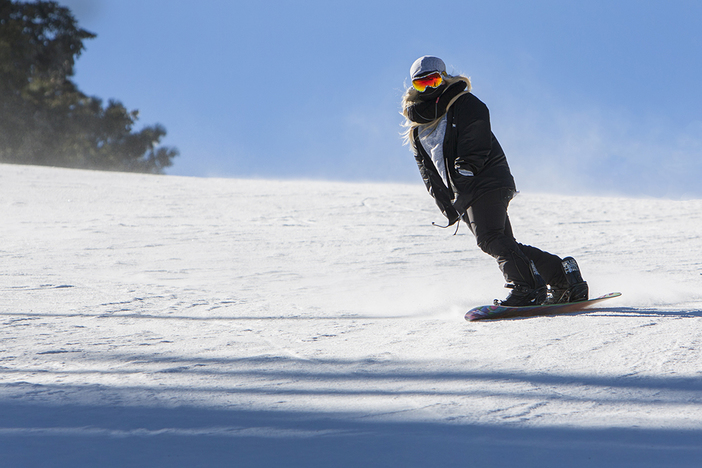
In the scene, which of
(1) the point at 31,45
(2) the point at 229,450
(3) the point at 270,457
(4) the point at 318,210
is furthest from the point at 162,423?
(1) the point at 31,45

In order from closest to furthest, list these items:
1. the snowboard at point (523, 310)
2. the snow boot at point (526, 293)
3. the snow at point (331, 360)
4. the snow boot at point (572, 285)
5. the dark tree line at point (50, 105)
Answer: the snow at point (331, 360)
the snowboard at point (523, 310)
the snow boot at point (526, 293)
the snow boot at point (572, 285)
the dark tree line at point (50, 105)

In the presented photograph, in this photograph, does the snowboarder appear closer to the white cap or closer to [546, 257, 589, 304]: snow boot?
the white cap

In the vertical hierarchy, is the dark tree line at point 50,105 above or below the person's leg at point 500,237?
above

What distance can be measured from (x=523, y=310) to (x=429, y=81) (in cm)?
146

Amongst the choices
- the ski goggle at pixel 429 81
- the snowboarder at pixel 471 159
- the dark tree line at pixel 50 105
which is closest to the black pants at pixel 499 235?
the snowboarder at pixel 471 159

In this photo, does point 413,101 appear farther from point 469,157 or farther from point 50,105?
point 50,105

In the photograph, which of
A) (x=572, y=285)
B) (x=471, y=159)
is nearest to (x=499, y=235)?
(x=471, y=159)

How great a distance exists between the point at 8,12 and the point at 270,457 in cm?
3587

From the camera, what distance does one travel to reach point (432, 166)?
3.96 m

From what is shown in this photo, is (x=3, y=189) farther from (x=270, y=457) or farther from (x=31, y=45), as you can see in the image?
(x=31, y=45)

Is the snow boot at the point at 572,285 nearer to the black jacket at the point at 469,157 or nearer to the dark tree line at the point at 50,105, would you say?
the black jacket at the point at 469,157

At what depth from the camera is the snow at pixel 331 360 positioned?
181 centimetres

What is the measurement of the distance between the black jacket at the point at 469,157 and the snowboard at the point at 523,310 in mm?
630

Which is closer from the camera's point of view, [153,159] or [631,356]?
[631,356]
